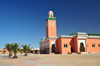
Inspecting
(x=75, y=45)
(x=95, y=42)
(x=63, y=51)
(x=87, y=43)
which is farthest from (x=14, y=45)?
(x=95, y=42)

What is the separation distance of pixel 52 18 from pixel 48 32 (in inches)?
214

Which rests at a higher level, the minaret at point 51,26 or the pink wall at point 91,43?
the minaret at point 51,26

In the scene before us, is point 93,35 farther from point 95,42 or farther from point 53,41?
point 53,41

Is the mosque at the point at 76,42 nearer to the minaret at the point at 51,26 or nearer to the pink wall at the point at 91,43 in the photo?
the pink wall at the point at 91,43

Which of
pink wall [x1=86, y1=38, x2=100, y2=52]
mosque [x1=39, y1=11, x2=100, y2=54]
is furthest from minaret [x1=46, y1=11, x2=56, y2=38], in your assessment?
pink wall [x1=86, y1=38, x2=100, y2=52]

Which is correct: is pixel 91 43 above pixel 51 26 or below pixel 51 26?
below

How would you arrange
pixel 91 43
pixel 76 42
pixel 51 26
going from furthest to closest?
pixel 51 26 → pixel 91 43 → pixel 76 42

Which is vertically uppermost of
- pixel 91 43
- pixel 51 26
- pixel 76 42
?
pixel 51 26

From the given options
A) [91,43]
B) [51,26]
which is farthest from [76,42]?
[51,26]

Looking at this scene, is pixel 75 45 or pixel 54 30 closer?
pixel 75 45

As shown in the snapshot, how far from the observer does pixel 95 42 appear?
32.6 metres

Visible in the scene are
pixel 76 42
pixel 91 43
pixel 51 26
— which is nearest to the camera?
pixel 76 42

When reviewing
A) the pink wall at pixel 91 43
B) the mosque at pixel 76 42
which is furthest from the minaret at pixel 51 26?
the pink wall at pixel 91 43

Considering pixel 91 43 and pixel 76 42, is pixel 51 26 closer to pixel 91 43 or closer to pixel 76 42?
pixel 76 42
